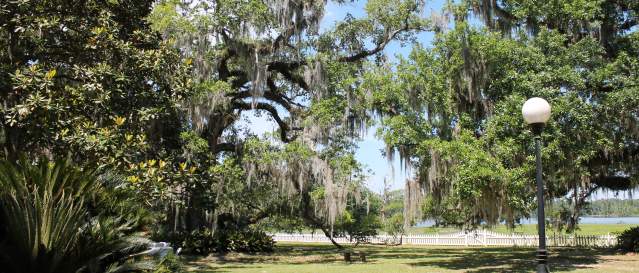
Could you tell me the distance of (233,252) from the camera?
22.6m

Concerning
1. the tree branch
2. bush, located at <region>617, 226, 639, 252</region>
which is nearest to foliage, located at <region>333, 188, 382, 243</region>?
the tree branch

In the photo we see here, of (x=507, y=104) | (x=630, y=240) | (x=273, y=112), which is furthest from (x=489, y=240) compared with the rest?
(x=507, y=104)

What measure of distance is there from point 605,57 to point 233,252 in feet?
51.7

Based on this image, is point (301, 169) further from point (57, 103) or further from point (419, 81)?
point (57, 103)

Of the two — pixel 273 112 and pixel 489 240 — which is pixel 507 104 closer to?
pixel 273 112

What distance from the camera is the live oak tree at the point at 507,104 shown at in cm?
1407

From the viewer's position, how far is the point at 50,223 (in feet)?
20.7

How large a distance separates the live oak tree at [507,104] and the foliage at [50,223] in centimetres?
927

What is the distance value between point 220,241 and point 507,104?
13.3 meters

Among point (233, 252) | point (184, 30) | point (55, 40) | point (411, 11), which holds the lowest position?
point (233, 252)

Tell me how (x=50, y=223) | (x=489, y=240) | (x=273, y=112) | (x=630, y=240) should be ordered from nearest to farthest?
1. (x=50, y=223)
2. (x=630, y=240)
3. (x=273, y=112)
4. (x=489, y=240)

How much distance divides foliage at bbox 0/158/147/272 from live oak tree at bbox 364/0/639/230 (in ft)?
30.4

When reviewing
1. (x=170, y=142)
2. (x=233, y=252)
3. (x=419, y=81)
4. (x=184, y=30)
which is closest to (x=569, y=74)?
(x=419, y=81)

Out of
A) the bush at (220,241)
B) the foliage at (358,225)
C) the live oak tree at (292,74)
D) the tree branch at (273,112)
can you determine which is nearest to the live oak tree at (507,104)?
the live oak tree at (292,74)
